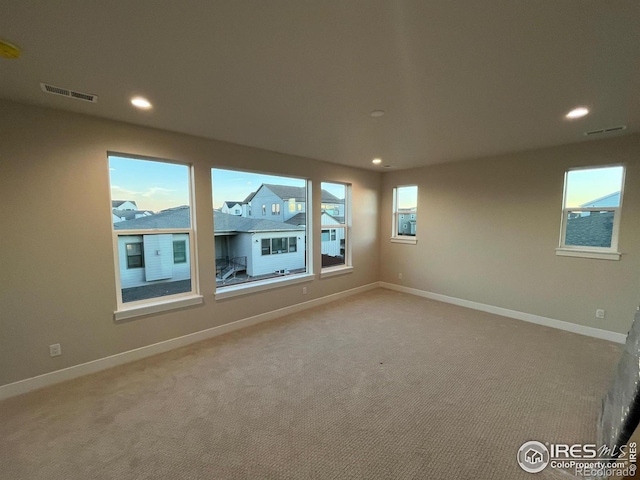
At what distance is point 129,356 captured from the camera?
288 cm

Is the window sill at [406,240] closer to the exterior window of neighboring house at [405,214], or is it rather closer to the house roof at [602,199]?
the exterior window of neighboring house at [405,214]

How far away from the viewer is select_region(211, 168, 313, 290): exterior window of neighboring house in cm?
366

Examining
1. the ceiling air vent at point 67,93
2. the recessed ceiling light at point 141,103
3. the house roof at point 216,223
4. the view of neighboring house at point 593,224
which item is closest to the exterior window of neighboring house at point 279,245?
the house roof at point 216,223

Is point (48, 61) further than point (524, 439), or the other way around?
point (524, 439)

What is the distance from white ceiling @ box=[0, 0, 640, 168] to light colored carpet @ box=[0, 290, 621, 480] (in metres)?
2.53

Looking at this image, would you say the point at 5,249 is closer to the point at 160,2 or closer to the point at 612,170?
the point at 160,2

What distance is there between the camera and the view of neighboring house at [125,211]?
284 centimetres

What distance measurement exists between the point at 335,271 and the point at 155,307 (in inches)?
117

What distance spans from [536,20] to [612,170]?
Result: 333cm

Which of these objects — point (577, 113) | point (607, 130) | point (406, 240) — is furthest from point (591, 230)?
point (406, 240)

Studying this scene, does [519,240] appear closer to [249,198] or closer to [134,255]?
[249,198]

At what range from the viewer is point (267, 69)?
5.86ft

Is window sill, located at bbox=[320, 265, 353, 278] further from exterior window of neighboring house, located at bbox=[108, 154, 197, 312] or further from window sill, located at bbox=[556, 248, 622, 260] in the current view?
window sill, located at bbox=[556, 248, 622, 260]

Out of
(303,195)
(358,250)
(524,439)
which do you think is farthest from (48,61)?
(358,250)
